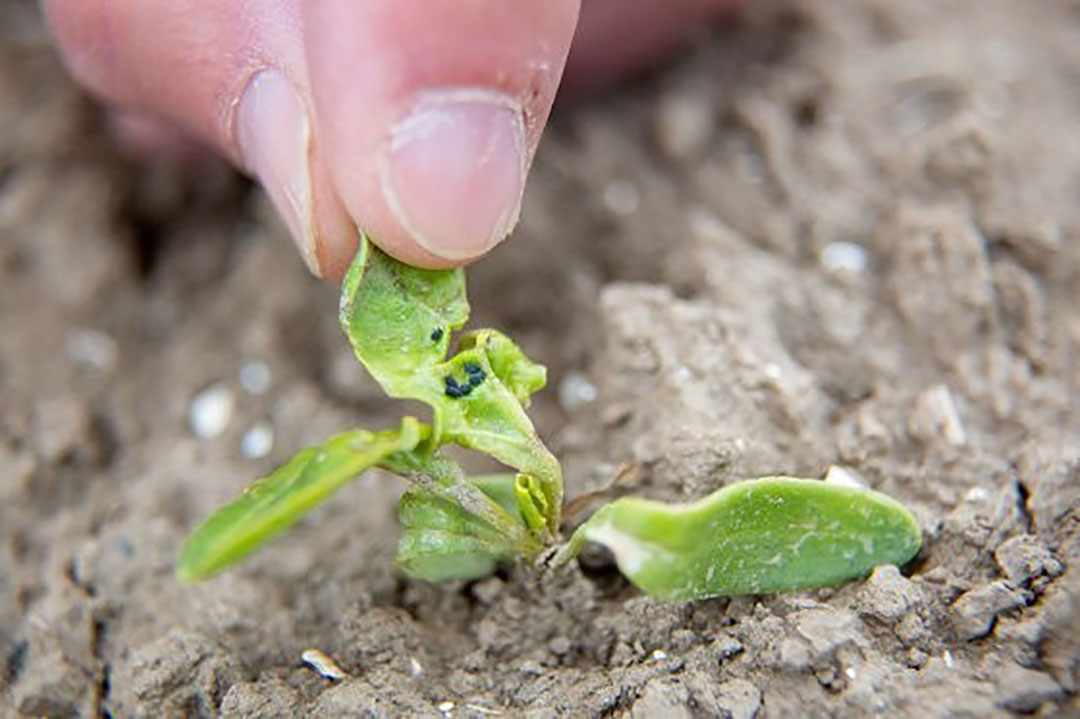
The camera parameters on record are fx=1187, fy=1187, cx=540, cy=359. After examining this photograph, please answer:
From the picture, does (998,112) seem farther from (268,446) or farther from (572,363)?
(268,446)

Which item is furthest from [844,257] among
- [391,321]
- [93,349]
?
[93,349]

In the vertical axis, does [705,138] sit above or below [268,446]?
above

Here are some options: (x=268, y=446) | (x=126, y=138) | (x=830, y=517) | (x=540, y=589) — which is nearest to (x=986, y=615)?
(x=830, y=517)

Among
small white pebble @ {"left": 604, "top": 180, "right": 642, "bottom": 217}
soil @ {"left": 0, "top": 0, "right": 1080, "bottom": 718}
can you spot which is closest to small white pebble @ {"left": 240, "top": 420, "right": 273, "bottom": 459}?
soil @ {"left": 0, "top": 0, "right": 1080, "bottom": 718}

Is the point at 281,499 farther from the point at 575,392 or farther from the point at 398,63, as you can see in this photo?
the point at 575,392

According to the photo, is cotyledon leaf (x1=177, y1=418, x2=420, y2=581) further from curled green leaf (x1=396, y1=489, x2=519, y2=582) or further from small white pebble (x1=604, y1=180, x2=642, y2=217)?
small white pebble (x1=604, y1=180, x2=642, y2=217)
